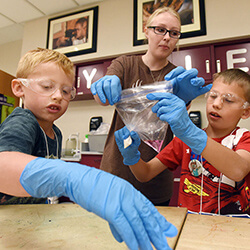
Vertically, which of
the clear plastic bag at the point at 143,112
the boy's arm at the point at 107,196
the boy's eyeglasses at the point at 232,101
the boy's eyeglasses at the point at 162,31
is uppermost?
the boy's eyeglasses at the point at 162,31

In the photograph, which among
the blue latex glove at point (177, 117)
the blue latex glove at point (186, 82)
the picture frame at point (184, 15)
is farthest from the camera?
the picture frame at point (184, 15)

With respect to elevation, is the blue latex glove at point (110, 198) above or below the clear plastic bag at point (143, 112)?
below

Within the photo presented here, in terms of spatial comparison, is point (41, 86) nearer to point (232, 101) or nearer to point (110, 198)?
point (110, 198)

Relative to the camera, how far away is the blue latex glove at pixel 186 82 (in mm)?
850

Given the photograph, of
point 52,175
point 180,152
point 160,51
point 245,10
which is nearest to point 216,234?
point 52,175

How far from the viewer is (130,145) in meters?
0.93

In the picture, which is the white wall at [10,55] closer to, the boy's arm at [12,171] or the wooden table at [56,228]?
the wooden table at [56,228]

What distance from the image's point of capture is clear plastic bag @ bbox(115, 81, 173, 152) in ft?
2.67

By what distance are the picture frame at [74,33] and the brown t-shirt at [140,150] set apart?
6.39 feet

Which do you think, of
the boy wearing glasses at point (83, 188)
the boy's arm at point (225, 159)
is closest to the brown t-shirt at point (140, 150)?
the boy's arm at point (225, 159)

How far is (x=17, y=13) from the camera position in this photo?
3258 mm

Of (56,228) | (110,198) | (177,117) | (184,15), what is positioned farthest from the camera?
(184,15)

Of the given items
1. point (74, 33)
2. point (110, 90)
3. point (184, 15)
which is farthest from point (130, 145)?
point (74, 33)

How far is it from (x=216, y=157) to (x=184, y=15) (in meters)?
2.27
